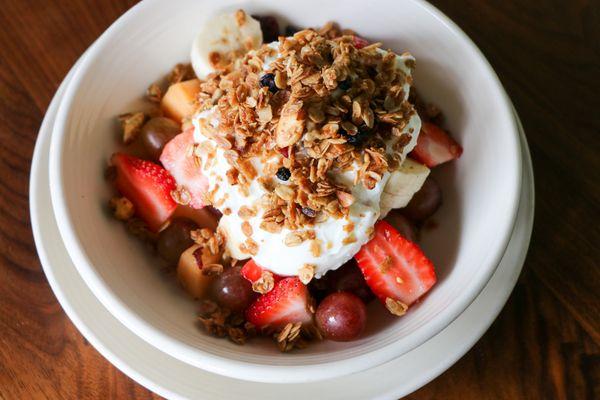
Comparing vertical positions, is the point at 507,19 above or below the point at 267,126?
below

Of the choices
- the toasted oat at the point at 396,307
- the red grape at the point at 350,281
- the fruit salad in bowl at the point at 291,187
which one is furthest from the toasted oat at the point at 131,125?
the toasted oat at the point at 396,307

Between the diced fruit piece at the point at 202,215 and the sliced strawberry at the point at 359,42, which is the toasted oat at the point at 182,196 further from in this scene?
the sliced strawberry at the point at 359,42

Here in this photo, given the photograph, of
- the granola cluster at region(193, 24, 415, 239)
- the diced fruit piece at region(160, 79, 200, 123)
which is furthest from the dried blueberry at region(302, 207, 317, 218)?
the diced fruit piece at region(160, 79, 200, 123)

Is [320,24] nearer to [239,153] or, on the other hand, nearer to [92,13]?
[239,153]

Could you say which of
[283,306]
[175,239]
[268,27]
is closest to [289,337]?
[283,306]

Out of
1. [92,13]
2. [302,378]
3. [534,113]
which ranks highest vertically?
[92,13]

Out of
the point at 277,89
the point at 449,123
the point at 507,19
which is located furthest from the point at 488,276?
the point at 507,19
